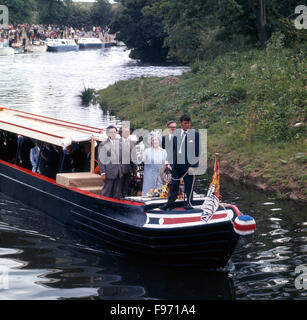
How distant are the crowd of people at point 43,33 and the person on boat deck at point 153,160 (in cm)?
7953

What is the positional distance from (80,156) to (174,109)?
45.2 ft

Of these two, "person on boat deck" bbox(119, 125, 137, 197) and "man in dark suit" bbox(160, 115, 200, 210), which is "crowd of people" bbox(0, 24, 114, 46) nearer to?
"person on boat deck" bbox(119, 125, 137, 197)

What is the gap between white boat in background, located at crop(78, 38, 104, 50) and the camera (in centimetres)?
10350

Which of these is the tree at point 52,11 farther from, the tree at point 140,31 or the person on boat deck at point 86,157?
the person on boat deck at point 86,157

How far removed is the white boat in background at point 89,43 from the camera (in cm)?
10350

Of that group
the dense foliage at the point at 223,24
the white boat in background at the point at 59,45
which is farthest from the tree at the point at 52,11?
the dense foliage at the point at 223,24

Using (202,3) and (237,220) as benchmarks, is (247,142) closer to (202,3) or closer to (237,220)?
(237,220)

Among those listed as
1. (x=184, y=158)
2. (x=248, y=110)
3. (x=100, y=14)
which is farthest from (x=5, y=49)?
(x=184, y=158)

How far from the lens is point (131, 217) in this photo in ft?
39.9

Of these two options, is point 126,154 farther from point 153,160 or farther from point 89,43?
point 89,43

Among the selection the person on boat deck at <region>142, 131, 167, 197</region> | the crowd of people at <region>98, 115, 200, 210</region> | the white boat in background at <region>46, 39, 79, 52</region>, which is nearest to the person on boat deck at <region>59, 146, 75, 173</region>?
the crowd of people at <region>98, 115, 200, 210</region>

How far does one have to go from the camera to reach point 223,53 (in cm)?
3969
